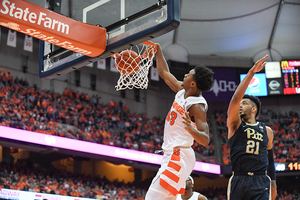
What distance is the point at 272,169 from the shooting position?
4254mm

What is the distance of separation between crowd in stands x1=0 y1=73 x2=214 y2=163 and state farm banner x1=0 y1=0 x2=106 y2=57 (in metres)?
9.18

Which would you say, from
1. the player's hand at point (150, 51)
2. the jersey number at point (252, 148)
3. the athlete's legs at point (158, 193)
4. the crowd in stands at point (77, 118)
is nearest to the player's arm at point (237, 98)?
the jersey number at point (252, 148)

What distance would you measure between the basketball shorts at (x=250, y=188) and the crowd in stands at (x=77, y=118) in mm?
10657

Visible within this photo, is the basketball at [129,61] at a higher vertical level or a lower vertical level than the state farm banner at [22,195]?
higher

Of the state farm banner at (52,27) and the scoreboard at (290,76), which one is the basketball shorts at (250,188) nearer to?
the state farm banner at (52,27)

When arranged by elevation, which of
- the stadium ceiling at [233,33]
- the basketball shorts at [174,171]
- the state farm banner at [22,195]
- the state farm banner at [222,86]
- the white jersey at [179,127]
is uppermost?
the stadium ceiling at [233,33]

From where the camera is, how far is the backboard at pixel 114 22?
13.4ft

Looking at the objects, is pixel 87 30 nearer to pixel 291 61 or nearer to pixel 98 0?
pixel 98 0

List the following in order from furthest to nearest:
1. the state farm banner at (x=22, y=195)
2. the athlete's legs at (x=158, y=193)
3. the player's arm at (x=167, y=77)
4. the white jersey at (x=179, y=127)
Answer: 1. the state farm banner at (x=22, y=195)
2. the player's arm at (x=167, y=77)
3. the white jersey at (x=179, y=127)
4. the athlete's legs at (x=158, y=193)

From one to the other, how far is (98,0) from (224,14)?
1682 centimetres

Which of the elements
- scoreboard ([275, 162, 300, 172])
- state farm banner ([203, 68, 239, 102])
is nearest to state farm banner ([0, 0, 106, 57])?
scoreboard ([275, 162, 300, 172])

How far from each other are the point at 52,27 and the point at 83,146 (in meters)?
11.0

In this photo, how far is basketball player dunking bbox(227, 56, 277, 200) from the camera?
149 inches

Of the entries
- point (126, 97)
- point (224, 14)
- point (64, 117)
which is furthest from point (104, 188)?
point (224, 14)
